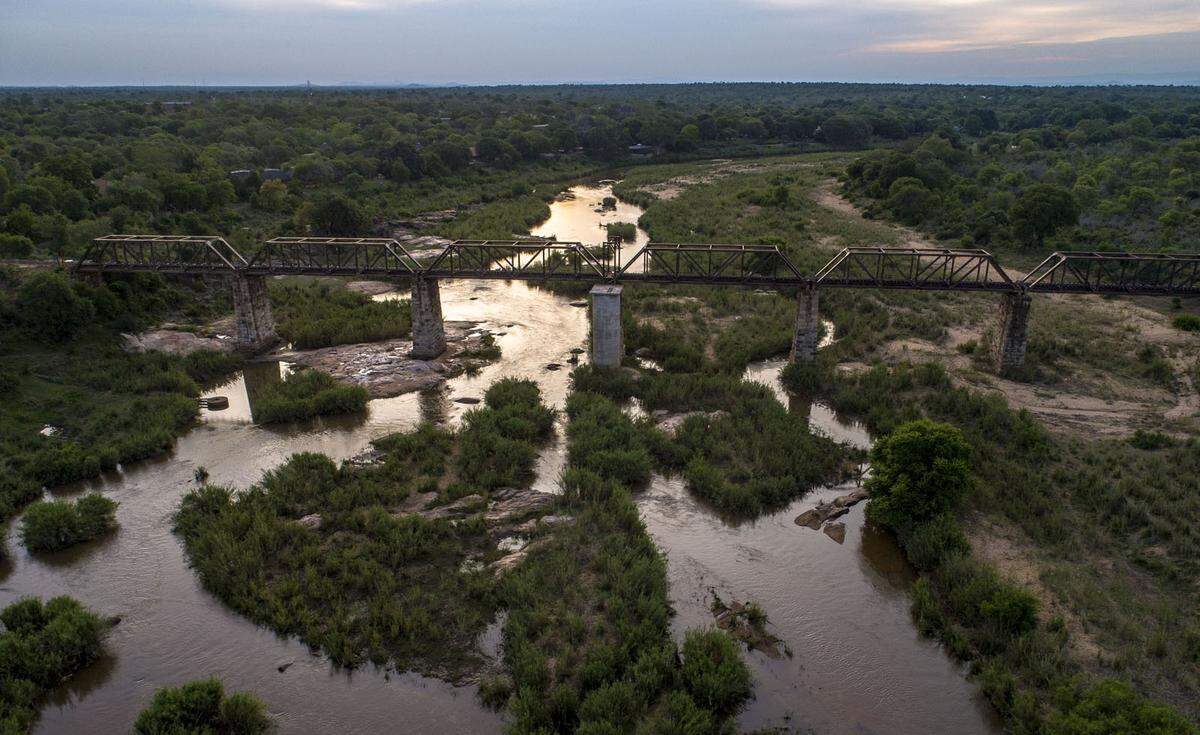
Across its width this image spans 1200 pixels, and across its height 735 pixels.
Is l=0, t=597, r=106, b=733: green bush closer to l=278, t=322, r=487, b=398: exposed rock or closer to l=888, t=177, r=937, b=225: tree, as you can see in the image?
l=278, t=322, r=487, b=398: exposed rock

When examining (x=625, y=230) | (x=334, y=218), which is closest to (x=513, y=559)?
(x=334, y=218)

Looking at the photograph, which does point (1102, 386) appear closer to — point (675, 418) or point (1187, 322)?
point (1187, 322)

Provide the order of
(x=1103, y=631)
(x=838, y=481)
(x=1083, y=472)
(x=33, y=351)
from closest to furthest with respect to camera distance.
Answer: (x=1103, y=631), (x=1083, y=472), (x=838, y=481), (x=33, y=351)

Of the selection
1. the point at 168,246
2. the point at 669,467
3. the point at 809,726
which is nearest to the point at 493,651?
the point at 809,726

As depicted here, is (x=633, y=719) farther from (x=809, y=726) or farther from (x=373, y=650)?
(x=373, y=650)

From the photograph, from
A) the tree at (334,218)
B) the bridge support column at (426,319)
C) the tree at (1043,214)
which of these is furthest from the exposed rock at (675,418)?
the tree at (334,218)
